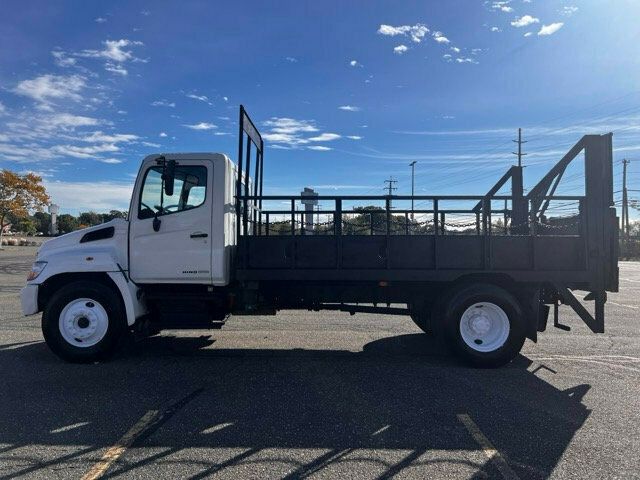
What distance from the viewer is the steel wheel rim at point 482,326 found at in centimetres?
661

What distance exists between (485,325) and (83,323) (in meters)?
5.37

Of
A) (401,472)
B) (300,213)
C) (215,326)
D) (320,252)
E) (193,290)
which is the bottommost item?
(401,472)

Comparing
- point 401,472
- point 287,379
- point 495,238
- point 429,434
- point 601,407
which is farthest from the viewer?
point 495,238

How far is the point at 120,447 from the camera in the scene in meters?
4.01

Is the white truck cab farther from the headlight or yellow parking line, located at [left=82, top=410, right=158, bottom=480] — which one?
yellow parking line, located at [left=82, top=410, right=158, bottom=480]

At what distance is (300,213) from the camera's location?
267 inches

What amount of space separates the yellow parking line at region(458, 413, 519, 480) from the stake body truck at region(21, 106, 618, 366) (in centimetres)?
198

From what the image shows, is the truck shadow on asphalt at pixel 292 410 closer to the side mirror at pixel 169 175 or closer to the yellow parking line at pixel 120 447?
the yellow parking line at pixel 120 447

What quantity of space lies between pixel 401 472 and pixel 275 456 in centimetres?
97

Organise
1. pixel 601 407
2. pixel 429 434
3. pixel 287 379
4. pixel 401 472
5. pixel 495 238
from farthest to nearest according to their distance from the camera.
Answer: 1. pixel 495 238
2. pixel 287 379
3. pixel 601 407
4. pixel 429 434
5. pixel 401 472

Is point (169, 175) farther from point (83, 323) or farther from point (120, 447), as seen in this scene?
point (120, 447)

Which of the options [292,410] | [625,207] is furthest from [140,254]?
[625,207]

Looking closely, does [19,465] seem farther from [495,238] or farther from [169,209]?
[495,238]

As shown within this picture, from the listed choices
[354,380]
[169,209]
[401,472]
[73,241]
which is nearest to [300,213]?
[169,209]
